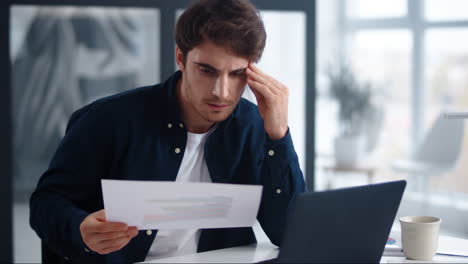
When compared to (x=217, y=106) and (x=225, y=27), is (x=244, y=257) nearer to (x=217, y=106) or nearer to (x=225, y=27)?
(x=217, y=106)

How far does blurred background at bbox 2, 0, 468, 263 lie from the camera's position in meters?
3.33

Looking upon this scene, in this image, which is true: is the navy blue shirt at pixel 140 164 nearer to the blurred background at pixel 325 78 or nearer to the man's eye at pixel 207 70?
the man's eye at pixel 207 70

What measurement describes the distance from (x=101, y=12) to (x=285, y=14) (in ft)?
3.39

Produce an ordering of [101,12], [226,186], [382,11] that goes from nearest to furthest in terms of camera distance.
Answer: [226,186] → [101,12] → [382,11]

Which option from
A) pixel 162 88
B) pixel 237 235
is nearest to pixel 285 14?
pixel 162 88

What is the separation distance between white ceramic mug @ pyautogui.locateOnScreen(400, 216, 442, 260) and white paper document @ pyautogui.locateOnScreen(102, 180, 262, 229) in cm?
37

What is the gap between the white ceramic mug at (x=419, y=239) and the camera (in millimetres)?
1452

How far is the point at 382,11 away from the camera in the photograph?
18.6 feet

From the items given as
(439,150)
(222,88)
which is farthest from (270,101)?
(439,150)

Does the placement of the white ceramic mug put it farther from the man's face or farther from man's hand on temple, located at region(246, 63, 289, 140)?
the man's face

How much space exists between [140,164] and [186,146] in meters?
0.15

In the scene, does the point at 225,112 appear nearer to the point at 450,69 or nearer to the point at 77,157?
→ the point at 77,157

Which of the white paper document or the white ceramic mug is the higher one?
the white paper document

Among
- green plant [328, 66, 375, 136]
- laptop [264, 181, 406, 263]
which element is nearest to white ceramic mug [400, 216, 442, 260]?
laptop [264, 181, 406, 263]
